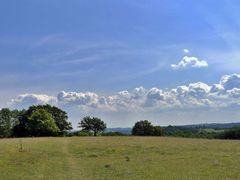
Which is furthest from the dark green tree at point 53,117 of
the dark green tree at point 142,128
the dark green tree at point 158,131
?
the dark green tree at point 158,131

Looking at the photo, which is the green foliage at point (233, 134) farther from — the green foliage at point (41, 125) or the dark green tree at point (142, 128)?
the green foliage at point (41, 125)

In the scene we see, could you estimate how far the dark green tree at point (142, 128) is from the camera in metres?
128

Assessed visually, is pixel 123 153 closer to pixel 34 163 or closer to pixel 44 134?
pixel 34 163

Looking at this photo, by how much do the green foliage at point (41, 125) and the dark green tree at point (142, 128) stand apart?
1032 inches

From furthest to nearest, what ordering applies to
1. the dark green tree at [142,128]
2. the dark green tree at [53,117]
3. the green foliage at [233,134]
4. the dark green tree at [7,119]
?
the dark green tree at [7,119] → the dark green tree at [142,128] → the dark green tree at [53,117] → the green foliage at [233,134]

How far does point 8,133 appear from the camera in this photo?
140m

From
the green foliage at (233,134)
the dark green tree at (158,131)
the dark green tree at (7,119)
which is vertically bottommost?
the green foliage at (233,134)

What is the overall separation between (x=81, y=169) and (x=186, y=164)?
6.97m

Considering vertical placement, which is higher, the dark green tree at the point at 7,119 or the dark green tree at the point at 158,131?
the dark green tree at the point at 7,119

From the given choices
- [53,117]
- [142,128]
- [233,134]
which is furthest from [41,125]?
[233,134]

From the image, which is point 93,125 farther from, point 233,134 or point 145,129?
point 233,134

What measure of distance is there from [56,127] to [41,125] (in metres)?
5.32

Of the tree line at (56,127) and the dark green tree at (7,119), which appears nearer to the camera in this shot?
the tree line at (56,127)

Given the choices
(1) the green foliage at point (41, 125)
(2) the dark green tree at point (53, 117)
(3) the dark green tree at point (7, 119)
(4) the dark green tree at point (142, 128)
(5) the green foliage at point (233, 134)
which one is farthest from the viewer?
(3) the dark green tree at point (7, 119)
